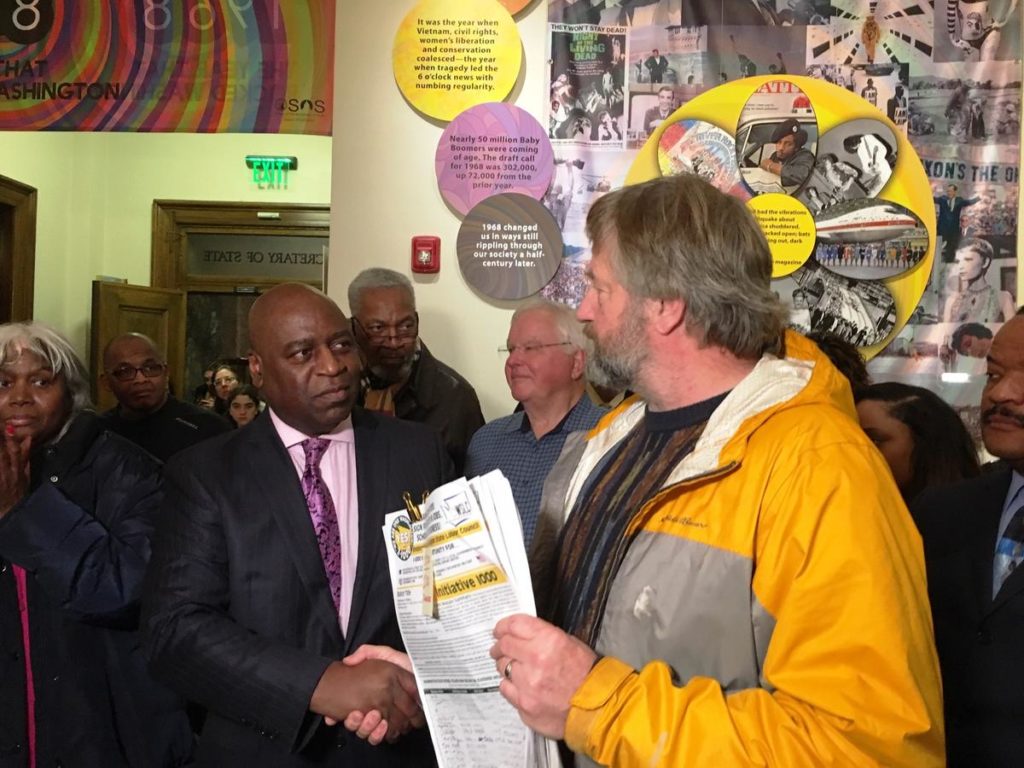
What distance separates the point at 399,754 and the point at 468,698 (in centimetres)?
57

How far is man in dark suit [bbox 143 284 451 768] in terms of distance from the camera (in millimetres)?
1798

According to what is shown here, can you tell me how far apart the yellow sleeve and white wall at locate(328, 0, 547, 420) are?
3.08m

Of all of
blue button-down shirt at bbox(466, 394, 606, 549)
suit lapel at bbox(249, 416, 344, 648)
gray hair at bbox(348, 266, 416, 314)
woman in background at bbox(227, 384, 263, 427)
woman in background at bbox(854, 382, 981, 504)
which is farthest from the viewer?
woman in background at bbox(227, 384, 263, 427)

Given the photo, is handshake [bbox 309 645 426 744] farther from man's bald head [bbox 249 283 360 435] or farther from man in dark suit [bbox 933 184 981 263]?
man in dark suit [bbox 933 184 981 263]

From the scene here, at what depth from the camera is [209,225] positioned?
8.28m

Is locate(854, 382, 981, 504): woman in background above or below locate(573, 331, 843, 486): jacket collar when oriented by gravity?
below

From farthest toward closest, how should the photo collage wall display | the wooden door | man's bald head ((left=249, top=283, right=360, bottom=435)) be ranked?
the wooden door, the photo collage wall display, man's bald head ((left=249, top=283, right=360, bottom=435))

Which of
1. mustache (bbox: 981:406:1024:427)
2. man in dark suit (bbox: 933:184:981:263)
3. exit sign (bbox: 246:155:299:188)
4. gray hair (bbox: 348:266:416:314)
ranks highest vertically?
exit sign (bbox: 246:155:299:188)

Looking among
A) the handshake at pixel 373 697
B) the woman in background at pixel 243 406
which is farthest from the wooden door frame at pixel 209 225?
the handshake at pixel 373 697

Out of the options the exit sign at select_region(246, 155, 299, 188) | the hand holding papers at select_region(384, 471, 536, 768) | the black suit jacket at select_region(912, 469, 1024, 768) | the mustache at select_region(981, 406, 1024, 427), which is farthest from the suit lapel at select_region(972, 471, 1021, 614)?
the exit sign at select_region(246, 155, 299, 188)

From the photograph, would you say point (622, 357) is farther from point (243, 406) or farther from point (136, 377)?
point (243, 406)

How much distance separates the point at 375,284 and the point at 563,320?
2.68ft

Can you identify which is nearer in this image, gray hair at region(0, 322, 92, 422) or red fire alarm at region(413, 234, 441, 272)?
gray hair at region(0, 322, 92, 422)

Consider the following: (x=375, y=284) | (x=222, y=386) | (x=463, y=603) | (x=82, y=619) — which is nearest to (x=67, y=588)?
(x=82, y=619)
